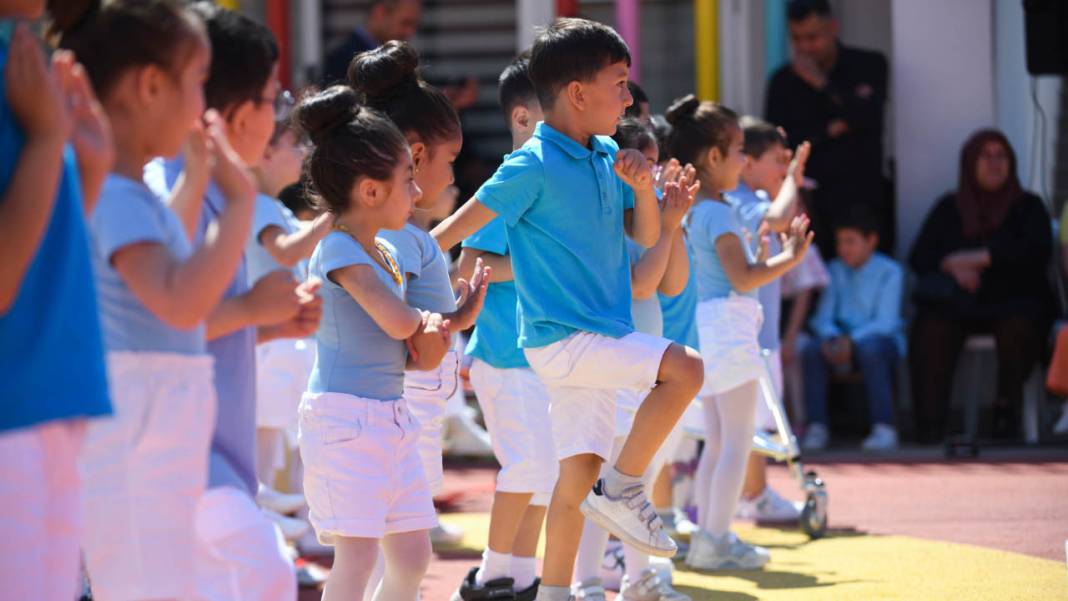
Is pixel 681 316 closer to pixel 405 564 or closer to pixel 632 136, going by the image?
pixel 632 136

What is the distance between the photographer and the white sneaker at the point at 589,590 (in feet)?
15.1

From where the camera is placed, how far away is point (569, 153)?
13.4 ft

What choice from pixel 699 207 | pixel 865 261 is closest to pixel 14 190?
pixel 699 207

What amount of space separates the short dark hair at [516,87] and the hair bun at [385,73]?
65 centimetres

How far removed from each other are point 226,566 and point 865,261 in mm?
7487

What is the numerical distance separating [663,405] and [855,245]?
5991mm

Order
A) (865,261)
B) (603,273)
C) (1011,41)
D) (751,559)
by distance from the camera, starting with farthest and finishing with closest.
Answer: (1011,41) → (865,261) → (751,559) → (603,273)

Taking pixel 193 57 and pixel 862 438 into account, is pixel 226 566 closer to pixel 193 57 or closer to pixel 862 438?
pixel 193 57

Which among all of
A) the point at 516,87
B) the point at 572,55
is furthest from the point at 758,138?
the point at 572,55

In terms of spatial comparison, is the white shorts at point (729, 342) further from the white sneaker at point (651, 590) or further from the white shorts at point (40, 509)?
the white shorts at point (40, 509)

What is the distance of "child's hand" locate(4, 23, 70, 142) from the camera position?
227 cm

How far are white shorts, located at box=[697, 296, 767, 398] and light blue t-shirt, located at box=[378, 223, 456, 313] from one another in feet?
5.52

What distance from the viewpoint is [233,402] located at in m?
2.89

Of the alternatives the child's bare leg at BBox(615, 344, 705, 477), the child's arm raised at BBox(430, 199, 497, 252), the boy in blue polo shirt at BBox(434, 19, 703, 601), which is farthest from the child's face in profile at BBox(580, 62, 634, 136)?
the child's bare leg at BBox(615, 344, 705, 477)
